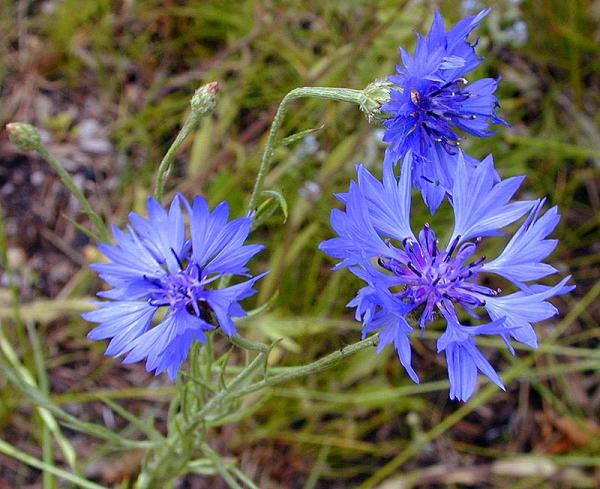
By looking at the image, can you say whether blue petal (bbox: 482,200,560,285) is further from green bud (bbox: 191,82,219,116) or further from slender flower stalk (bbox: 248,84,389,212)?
green bud (bbox: 191,82,219,116)

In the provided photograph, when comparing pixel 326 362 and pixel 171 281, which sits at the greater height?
pixel 171 281

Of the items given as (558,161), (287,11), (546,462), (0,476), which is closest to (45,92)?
(287,11)

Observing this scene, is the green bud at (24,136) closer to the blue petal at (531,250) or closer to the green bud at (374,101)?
the green bud at (374,101)

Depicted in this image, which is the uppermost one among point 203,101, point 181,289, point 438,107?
point 203,101

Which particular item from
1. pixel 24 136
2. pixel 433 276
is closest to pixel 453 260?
pixel 433 276

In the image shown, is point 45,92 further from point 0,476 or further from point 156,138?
point 0,476

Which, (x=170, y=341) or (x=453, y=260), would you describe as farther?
(x=453, y=260)

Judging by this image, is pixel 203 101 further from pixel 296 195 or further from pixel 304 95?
pixel 296 195

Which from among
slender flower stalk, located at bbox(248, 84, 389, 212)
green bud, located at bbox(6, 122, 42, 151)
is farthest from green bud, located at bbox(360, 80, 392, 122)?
green bud, located at bbox(6, 122, 42, 151)
